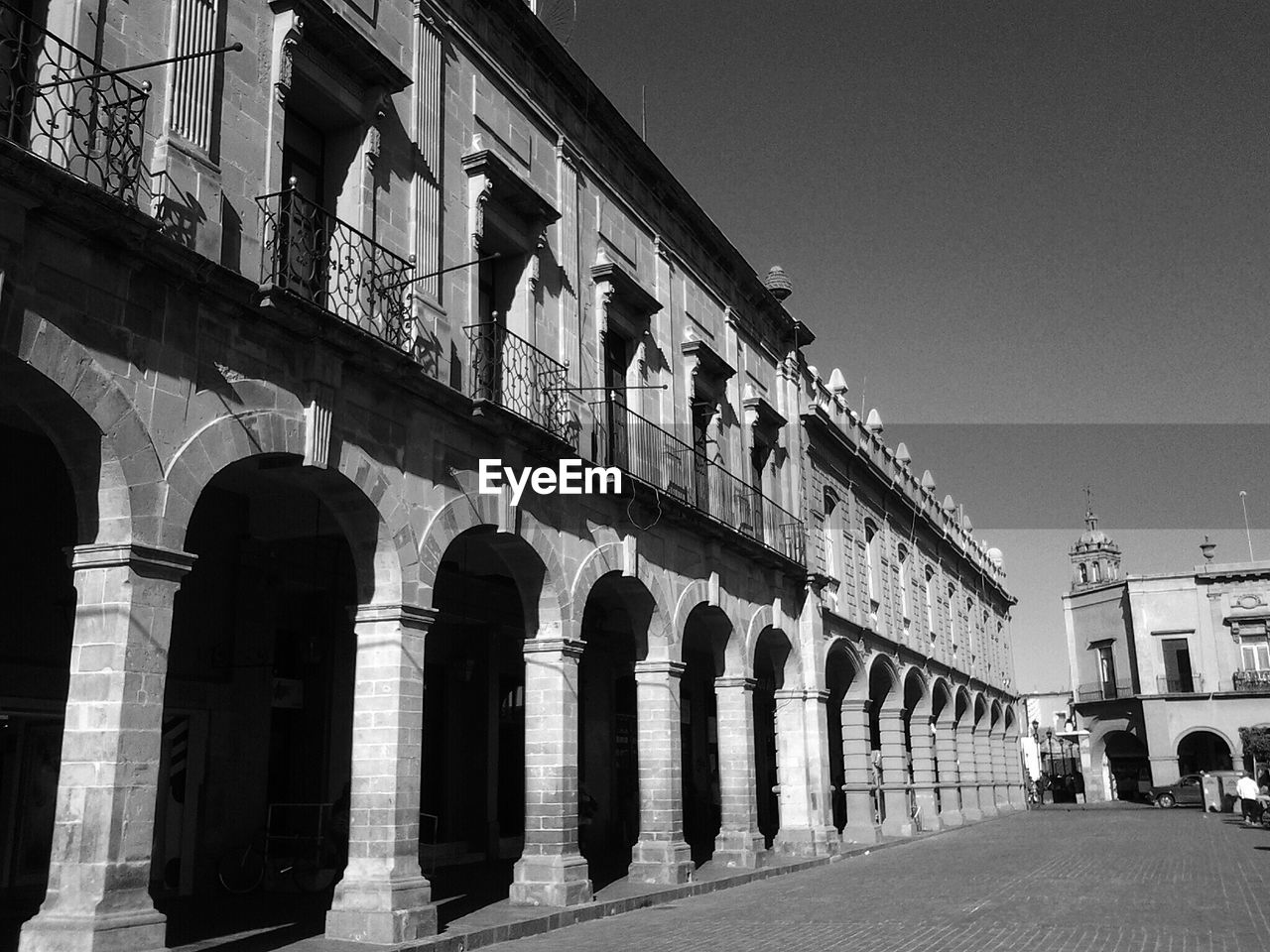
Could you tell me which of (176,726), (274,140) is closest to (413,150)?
(274,140)

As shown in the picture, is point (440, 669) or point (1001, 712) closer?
point (440, 669)

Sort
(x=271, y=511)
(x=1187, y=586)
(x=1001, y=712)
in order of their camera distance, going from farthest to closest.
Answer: (x=1187, y=586) < (x=1001, y=712) < (x=271, y=511)

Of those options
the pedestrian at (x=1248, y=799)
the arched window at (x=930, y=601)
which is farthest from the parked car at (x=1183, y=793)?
the arched window at (x=930, y=601)

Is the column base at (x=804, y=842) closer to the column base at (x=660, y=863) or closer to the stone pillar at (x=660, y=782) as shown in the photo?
the stone pillar at (x=660, y=782)

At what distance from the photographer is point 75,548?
8.07 metres

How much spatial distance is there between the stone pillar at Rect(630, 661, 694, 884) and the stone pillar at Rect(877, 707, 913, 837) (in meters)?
13.1

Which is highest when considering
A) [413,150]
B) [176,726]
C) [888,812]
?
[413,150]

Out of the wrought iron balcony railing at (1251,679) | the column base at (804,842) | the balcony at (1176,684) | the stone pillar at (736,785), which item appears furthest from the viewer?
the balcony at (1176,684)

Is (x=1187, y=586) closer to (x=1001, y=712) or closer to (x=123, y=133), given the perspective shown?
(x=1001, y=712)

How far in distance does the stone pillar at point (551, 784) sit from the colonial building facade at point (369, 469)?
5 centimetres

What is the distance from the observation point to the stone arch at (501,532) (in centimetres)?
1147

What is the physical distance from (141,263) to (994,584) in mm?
44269

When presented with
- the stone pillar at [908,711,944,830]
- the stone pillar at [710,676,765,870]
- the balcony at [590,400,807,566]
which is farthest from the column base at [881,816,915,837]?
the stone pillar at [710,676,765,870]

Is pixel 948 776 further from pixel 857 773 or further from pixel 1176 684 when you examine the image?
pixel 1176 684
